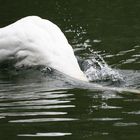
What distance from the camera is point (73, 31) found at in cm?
1165

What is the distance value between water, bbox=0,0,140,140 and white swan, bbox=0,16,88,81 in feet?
0.52

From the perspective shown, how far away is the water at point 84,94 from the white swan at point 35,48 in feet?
0.52

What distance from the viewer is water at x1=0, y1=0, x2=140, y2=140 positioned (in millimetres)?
5566

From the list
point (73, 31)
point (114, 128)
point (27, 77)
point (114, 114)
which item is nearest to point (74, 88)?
point (27, 77)

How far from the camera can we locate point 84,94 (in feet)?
23.1

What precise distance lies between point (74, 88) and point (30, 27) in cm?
117

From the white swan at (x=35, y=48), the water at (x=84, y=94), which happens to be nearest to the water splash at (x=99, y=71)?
the water at (x=84, y=94)

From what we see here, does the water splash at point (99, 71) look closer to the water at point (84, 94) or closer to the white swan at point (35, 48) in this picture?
the water at point (84, 94)

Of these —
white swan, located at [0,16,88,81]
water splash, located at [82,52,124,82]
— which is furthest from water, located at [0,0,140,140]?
white swan, located at [0,16,88,81]

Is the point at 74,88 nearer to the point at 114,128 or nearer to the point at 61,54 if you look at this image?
the point at 61,54

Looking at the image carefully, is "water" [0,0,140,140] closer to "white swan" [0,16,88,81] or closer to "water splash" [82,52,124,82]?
"water splash" [82,52,124,82]

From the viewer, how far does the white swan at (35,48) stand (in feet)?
25.5

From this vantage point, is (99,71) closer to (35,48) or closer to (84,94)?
(35,48)

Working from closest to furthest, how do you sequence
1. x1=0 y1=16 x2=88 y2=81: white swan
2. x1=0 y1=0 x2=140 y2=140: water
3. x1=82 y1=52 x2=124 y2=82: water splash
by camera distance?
x1=0 y1=0 x2=140 y2=140: water → x1=0 y1=16 x2=88 y2=81: white swan → x1=82 y1=52 x2=124 y2=82: water splash
